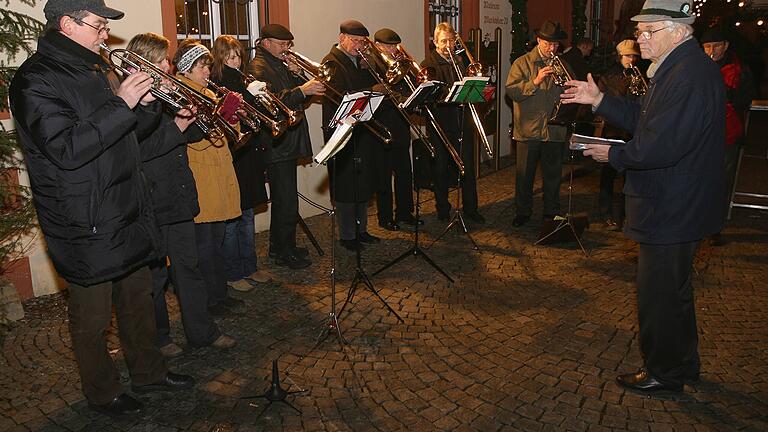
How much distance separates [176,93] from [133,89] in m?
0.63

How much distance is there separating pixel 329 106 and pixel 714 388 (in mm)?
4782

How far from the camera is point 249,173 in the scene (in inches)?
246

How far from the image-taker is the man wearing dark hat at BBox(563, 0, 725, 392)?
4031mm

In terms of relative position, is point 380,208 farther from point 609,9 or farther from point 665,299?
point 609,9

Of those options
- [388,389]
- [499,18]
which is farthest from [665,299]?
[499,18]

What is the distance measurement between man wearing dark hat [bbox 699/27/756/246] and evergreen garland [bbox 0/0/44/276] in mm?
6775

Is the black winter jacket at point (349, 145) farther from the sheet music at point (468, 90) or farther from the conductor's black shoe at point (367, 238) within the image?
the sheet music at point (468, 90)

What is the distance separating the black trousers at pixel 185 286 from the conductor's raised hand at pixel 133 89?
114 cm

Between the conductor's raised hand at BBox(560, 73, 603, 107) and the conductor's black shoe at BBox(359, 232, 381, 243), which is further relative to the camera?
the conductor's black shoe at BBox(359, 232, 381, 243)

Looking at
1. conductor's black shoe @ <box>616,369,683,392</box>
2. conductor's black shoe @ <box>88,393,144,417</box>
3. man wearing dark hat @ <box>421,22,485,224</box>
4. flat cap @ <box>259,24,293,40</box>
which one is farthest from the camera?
man wearing dark hat @ <box>421,22,485,224</box>

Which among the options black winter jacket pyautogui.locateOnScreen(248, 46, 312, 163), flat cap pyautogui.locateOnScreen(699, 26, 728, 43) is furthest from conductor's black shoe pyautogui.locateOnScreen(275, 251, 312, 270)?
flat cap pyautogui.locateOnScreen(699, 26, 728, 43)

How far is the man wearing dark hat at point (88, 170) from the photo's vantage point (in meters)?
3.63

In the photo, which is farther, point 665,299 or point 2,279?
point 2,279

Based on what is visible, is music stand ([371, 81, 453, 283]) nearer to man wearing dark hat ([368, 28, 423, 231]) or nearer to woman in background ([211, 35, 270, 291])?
man wearing dark hat ([368, 28, 423, 231])
